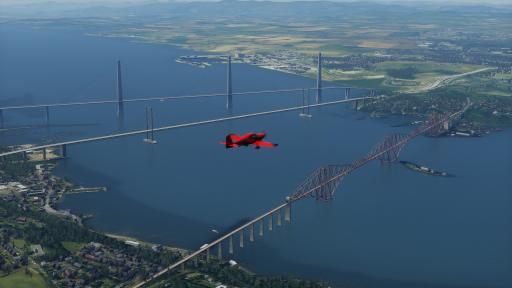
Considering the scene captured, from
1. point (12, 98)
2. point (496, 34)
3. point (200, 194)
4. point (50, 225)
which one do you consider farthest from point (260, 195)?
point (496, 34)

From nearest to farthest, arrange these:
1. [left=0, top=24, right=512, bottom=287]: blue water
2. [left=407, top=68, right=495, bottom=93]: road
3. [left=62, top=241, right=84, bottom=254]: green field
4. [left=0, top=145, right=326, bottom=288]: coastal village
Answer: [left=0, top=145, right=326, bottom=288]: coastal village
[left=62, top=241, right=84, bottom=254]: green field
[left=0, top=24, right=512, bottom=287]: blue water
[left=407, top=68, right=495, bottom=93]: road

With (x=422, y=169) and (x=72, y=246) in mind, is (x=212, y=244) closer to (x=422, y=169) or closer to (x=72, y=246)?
(x=72, y=246)

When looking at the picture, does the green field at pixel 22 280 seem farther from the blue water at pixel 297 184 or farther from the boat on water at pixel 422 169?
the boat on water at pixel 422 169

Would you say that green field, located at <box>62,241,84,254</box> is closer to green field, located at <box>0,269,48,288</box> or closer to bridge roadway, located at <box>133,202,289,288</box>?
green field, located at <box>0,269,48,288</box>

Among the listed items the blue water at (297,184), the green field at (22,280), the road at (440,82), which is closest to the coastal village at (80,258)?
the green field at (22,280)

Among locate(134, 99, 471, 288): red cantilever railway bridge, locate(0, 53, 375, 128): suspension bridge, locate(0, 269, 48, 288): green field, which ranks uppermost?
locate(0, 53, 375, 128): suspension bridge

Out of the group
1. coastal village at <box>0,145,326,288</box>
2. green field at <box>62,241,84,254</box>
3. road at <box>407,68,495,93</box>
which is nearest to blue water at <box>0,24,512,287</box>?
coastal village at <box>0,145,326,288</box>

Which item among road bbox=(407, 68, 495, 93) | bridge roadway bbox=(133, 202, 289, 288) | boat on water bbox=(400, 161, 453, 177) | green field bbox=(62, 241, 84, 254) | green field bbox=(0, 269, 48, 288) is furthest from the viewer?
road bbox=(407, 68, 495, 93)
